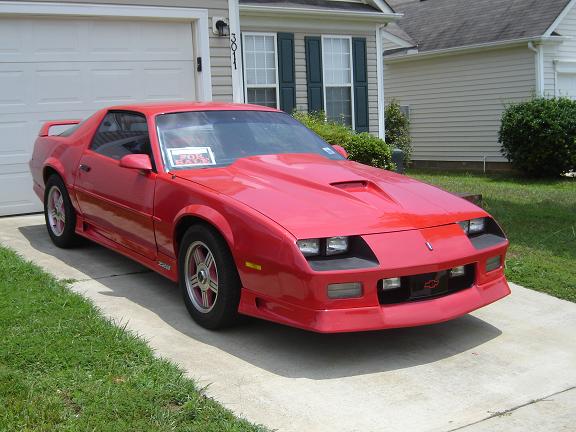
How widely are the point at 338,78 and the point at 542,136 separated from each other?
496 centimetres

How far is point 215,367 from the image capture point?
4.14 m

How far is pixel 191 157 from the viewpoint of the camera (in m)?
5.32

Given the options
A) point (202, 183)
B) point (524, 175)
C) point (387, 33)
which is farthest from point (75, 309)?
point (387, 33)

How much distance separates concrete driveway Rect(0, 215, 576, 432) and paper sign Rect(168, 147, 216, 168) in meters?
1.05

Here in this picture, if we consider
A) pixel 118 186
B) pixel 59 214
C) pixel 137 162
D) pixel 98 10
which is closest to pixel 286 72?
pixel 98 10

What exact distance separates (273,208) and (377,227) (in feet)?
2.13

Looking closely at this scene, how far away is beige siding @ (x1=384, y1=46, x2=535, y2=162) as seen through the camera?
1839 cm

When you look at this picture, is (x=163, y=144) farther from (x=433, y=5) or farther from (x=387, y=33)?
(x=433, y=5)

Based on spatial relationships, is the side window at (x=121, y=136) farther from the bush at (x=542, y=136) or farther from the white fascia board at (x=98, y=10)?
the bush at (x=542, y=136)

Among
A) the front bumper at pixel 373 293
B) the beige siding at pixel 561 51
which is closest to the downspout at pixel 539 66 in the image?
the beige siding at pixel 561 51

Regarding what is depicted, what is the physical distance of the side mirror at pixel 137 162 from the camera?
204 inches

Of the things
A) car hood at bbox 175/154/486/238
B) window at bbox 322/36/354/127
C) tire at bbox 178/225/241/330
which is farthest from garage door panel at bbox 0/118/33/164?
window at bbox 322/36/354/127

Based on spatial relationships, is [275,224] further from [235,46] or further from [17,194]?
[235,46]

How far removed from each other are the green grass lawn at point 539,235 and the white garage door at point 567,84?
6.97 meters
